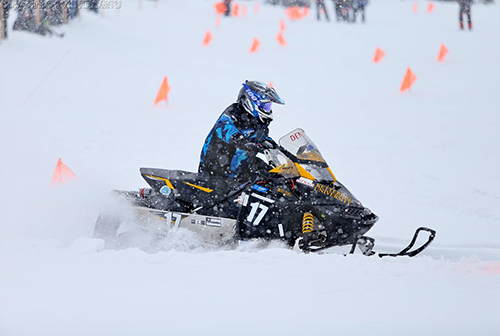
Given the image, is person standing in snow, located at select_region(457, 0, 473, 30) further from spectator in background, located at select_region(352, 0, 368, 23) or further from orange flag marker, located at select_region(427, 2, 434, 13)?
orange flag marker, located at select_region(427, 2, 434, 13)

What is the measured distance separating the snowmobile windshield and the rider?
0.28m

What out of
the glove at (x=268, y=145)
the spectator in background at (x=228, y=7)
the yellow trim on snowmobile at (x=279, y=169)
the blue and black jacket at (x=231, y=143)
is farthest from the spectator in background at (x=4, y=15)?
the spectator in background at (x=228, y=7)

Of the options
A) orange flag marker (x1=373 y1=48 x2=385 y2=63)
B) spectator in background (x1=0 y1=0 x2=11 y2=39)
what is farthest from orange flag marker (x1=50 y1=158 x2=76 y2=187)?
orange flag marker (x1=373 y1=48 x2=385 y2=63)

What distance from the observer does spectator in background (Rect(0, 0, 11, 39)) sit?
14.1m

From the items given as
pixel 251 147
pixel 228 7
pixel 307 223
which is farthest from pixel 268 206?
pixel 228 7

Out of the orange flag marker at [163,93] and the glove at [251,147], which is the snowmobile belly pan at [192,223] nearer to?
the glove at [251,147]

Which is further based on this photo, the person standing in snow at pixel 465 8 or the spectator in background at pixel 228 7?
the spectator in background at pixel 228 7

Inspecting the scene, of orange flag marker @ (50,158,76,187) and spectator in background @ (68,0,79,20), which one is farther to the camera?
spectator in background @ (68,0,79,20)

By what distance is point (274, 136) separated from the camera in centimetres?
1182

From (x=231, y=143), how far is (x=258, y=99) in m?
0.49

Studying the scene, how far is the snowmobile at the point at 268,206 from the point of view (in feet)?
17.9

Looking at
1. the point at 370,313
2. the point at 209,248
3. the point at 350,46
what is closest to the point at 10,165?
the point at 209,248

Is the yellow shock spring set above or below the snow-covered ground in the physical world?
above

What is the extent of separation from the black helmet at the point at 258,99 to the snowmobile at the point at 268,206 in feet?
1.14
